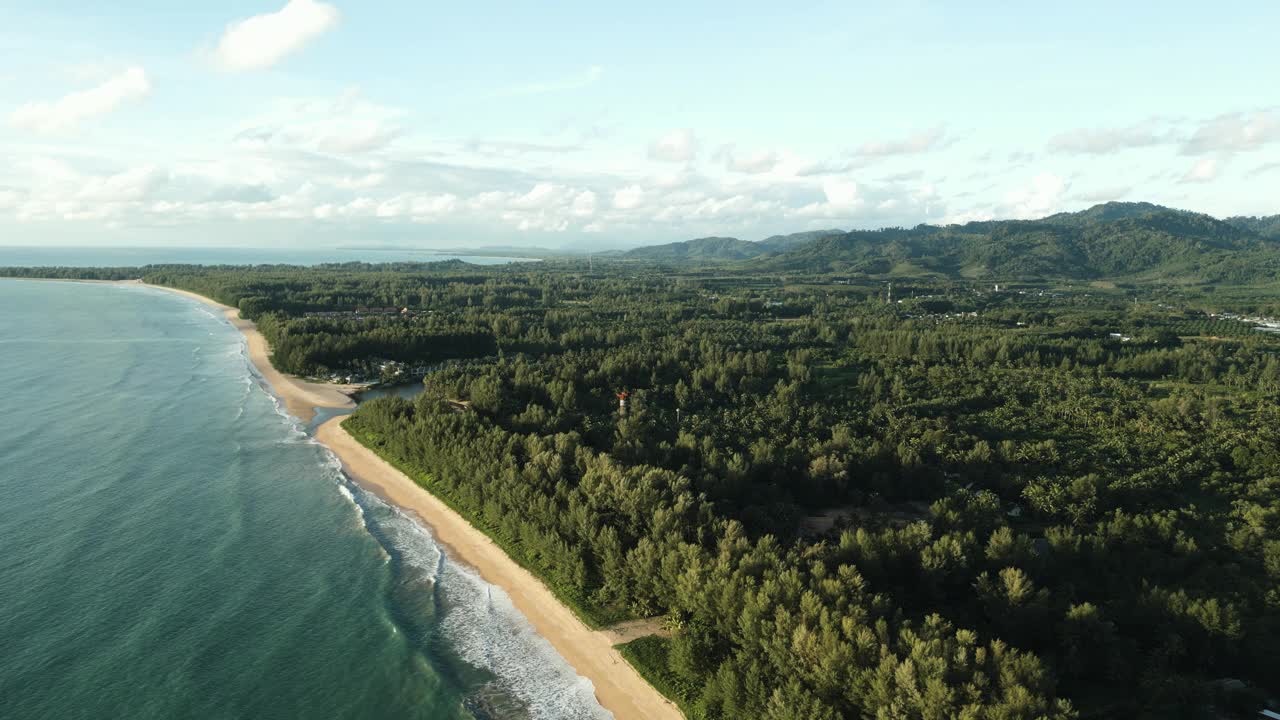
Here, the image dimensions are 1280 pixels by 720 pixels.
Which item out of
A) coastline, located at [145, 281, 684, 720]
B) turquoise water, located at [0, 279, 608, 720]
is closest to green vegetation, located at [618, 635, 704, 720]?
coastline, located at [145, 281, 684, 720]

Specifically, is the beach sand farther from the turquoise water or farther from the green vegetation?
the turquoise water

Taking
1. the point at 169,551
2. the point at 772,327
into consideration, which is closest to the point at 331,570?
the point at 169,551

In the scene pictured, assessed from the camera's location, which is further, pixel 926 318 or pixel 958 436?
pixel 926 318

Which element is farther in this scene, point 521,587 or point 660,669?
point 521,587

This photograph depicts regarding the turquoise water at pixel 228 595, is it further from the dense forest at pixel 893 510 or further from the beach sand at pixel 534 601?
the dense forest at pixel 893 510

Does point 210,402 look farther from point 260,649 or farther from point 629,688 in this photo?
point 629,688

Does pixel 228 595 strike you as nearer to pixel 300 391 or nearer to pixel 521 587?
pixel 521 587

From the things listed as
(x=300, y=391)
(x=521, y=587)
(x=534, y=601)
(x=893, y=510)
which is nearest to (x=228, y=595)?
(x=521, y=587)

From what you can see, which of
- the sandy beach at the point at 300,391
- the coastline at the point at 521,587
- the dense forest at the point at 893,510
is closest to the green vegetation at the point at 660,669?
the dense forest at the point at 893,510
